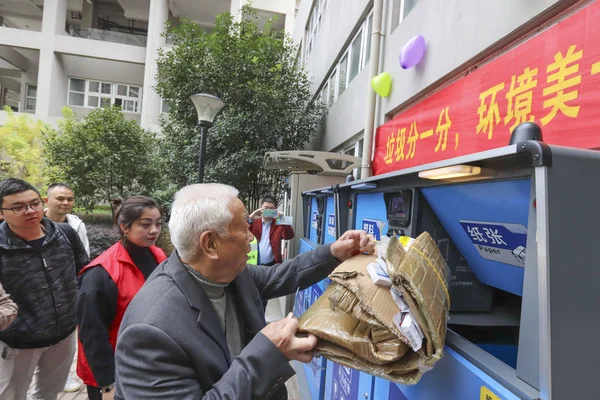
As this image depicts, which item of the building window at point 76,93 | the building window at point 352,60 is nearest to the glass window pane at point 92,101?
the building window at point 76,93

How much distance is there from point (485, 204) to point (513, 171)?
0.36m

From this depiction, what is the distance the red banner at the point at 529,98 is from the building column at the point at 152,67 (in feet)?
50.6

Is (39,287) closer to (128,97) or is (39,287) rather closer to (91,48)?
(91,48)

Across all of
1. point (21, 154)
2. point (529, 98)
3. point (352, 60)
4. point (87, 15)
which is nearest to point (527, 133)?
point (529, 98)

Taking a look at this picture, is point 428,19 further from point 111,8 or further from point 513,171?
point 111,8

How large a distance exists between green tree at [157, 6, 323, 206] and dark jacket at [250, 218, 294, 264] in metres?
4.38

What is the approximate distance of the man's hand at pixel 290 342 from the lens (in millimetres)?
1064

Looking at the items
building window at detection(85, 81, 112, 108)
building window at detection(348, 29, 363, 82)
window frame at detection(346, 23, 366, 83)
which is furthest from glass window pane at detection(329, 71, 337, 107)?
building window at detection(85, 81, 112, 108)

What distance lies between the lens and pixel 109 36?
17.0 metres

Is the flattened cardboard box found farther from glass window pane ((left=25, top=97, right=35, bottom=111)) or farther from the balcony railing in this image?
glass window pane ((left=25, top=97, right=35, bottom=111))

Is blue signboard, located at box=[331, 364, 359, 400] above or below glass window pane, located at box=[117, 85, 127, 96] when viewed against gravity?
below

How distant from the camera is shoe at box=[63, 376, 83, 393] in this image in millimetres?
3311

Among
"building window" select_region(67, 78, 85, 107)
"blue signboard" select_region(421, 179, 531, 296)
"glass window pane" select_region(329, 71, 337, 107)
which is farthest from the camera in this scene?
"building window" select_region(67, 78, 85, 107)

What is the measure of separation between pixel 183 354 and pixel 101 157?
10851 mm
